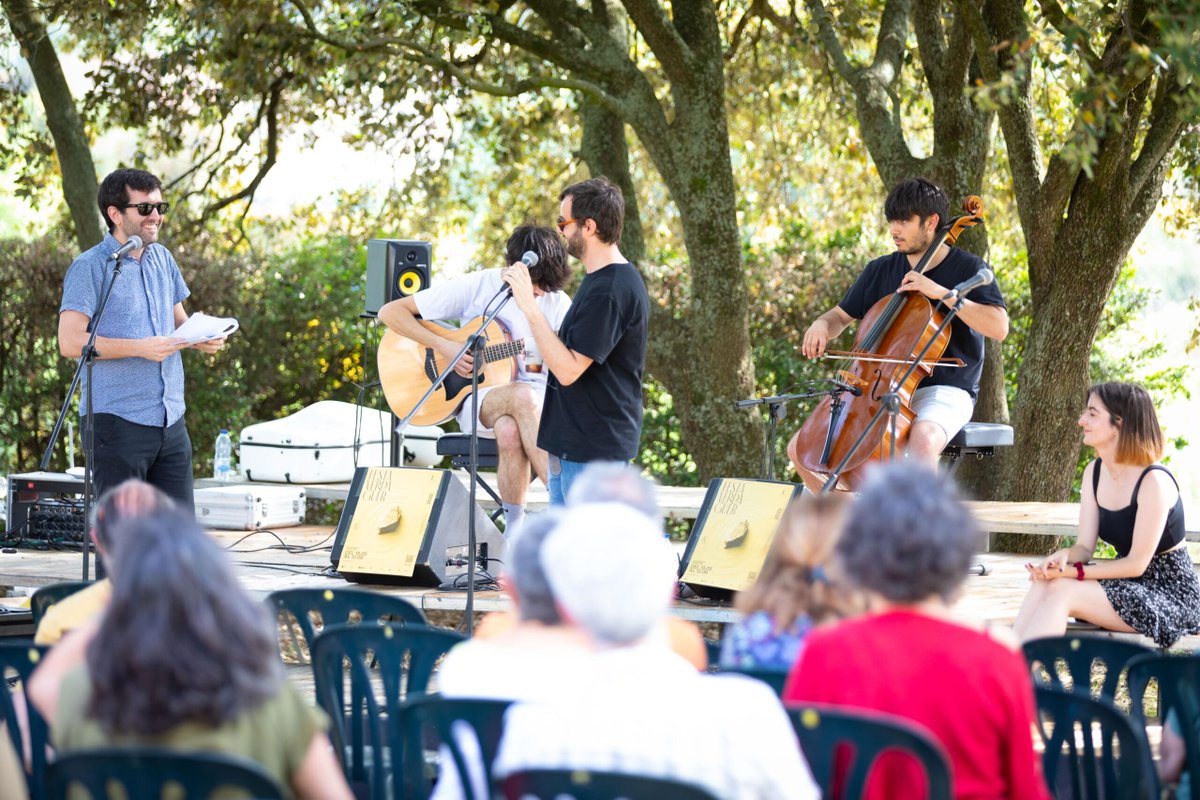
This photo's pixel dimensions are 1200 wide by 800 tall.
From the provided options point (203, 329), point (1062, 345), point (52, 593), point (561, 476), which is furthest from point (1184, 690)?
point (1062, 345)

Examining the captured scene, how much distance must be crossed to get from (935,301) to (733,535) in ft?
3.76

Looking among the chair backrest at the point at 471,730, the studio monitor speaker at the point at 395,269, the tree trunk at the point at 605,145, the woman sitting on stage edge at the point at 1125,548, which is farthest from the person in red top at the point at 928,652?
the tree trunk at the point at 605,145

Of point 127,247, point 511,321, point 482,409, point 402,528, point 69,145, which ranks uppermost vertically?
point 69,145

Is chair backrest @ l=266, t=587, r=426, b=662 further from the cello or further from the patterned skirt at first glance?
the patterned skirt

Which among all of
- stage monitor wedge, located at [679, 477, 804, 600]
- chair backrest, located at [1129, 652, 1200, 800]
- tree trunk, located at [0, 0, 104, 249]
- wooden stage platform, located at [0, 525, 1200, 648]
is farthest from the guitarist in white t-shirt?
tree trunk, located at [0, 0, 104, 249]

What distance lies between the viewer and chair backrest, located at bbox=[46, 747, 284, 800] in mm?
1734

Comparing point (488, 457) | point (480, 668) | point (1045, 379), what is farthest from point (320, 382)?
point (480, 668)

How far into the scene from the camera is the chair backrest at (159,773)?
1734 millimetres

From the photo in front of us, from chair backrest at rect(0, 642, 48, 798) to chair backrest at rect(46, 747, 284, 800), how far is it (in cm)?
84

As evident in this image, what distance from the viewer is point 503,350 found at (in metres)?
5.91

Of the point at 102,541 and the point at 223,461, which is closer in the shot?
the point at 102,541

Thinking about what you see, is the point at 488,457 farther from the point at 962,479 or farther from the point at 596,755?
the point at 596,755

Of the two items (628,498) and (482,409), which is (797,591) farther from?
(482,409)

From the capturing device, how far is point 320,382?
1043cm
